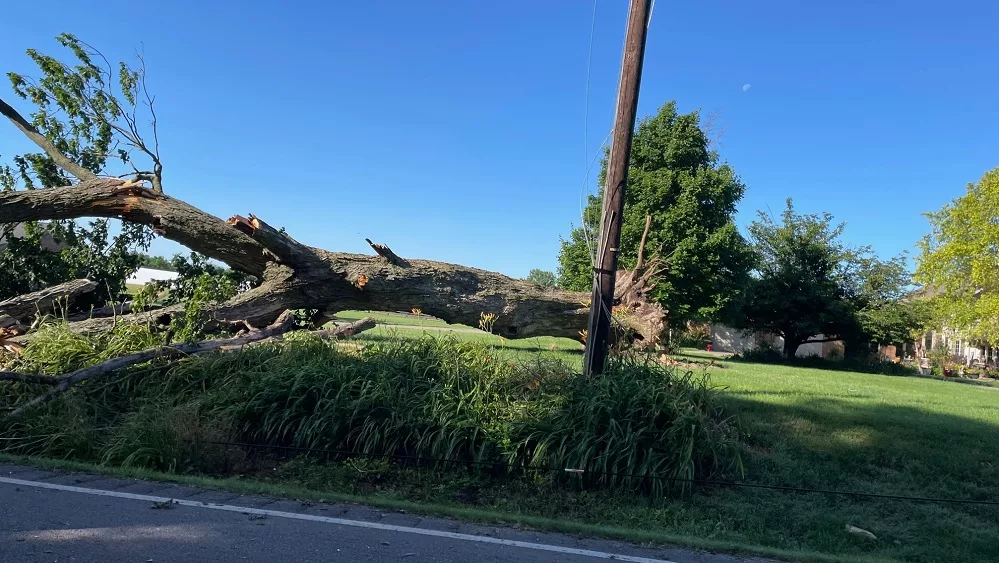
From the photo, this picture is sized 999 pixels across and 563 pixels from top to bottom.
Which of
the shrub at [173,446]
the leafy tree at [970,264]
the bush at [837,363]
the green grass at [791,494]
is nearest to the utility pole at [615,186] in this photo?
the green grass at [791,494]

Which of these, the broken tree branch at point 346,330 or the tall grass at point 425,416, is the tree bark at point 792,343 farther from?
the broken tree branch at point 346,330

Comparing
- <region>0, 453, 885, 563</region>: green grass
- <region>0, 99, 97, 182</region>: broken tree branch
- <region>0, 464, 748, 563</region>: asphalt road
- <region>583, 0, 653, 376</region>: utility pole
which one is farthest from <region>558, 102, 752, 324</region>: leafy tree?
<region>0, 464, 748, 563</region>: asphalt road

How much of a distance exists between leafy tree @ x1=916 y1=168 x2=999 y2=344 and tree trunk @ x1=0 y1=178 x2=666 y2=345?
75.3 feet

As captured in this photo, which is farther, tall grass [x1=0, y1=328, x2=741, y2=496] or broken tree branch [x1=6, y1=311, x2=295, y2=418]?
broken tree branch [x1=6, y1=311, x2=295, y2=418]

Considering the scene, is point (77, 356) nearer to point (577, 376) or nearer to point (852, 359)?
point (577, 376)

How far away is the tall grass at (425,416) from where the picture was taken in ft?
23.6

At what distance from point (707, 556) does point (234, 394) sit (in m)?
5.94

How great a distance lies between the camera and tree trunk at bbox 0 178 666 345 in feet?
37.3

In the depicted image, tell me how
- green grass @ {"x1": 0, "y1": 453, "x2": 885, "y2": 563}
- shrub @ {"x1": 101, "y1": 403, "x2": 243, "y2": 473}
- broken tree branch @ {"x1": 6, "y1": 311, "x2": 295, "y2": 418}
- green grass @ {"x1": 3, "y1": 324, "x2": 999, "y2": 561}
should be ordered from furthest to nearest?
broken tree branch @ {"x1": 6, "y1": 311, "x2": 295, "y2": 418} < shrub @ {"x1": 101, "y1": 403, "x2": 243, "y2": 473} < green grass @ {"x1": 3, "y1": 324, "x2": 999, "y2": 561} < green grass @ {"x1": 0, "y1": 453, "x2": 885, "y2": 563}

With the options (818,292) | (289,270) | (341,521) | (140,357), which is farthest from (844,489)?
(818,292)

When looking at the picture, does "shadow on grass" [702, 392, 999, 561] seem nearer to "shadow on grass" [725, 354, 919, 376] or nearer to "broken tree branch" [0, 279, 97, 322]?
"broken tree branch" [0, 279, 97, 322]

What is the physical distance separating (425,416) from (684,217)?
19050 mm

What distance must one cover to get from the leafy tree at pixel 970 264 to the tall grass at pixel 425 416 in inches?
1045

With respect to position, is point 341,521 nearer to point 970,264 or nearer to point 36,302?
point 36,302
